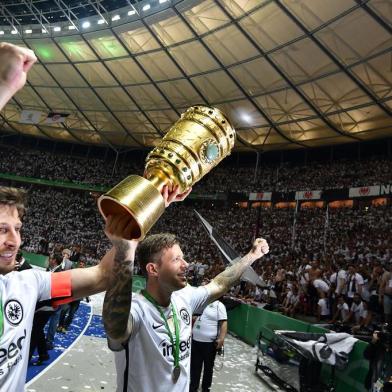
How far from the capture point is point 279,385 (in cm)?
742

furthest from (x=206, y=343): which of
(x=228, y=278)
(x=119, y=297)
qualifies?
(x=119, y=297)

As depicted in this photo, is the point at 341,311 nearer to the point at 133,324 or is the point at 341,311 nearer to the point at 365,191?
the point at 133,324

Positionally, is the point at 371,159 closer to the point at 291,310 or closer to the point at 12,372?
the point at 291,310

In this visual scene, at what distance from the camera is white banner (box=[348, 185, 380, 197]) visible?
2116 cm

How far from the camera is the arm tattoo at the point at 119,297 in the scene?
1.60 metres

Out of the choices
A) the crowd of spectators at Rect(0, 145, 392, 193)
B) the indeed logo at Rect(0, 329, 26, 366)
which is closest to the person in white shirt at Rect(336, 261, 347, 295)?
the indeed logo at Rect(0, 329, 26, 366)

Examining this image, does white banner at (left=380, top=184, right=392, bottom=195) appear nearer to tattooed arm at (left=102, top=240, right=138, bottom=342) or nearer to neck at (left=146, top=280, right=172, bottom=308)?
neck at (left=146, top=280, right=172, bottom=308)

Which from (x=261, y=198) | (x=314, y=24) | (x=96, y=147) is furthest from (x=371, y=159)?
(x=96, y=147)

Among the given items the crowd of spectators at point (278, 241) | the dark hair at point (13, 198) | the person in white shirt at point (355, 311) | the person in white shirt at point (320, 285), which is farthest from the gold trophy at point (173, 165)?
the person in white shirt at point (320, 285)

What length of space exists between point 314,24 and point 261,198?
12.2 meters

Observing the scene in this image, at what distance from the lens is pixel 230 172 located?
1293 inches

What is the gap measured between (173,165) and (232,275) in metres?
1.73

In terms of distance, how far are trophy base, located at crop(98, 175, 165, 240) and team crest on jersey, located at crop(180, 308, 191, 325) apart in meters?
1.30

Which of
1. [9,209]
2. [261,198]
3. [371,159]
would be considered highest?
[371,159]
